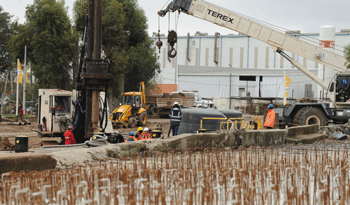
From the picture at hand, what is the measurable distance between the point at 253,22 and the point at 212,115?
6.55 m

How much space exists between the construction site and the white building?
800cm

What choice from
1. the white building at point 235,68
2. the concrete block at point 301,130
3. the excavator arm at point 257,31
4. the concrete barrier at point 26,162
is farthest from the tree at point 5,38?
the concrete barrier at point 26,162

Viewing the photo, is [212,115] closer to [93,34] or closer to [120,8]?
[93,34]

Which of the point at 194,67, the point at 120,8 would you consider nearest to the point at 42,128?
the point at 120,8

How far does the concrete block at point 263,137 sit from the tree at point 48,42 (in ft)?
63.3

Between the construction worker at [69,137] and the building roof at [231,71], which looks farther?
the building roof at [231,71]

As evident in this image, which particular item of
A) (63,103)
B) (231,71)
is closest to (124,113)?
(63,103)

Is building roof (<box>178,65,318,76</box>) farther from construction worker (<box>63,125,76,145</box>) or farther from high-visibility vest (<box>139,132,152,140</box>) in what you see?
construction worker (<box>63,125,76,145</box>)

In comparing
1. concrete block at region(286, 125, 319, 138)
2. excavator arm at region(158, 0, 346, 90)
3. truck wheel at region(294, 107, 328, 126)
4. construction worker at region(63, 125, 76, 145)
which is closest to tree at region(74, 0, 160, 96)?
excavator arm at region(158, 0, 346, 90)

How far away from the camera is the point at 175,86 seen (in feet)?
170

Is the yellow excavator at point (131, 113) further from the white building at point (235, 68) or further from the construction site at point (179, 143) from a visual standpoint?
the white building at point (235, 68)

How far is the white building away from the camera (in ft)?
150

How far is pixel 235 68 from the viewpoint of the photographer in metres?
48.2

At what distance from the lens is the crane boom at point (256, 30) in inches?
756
